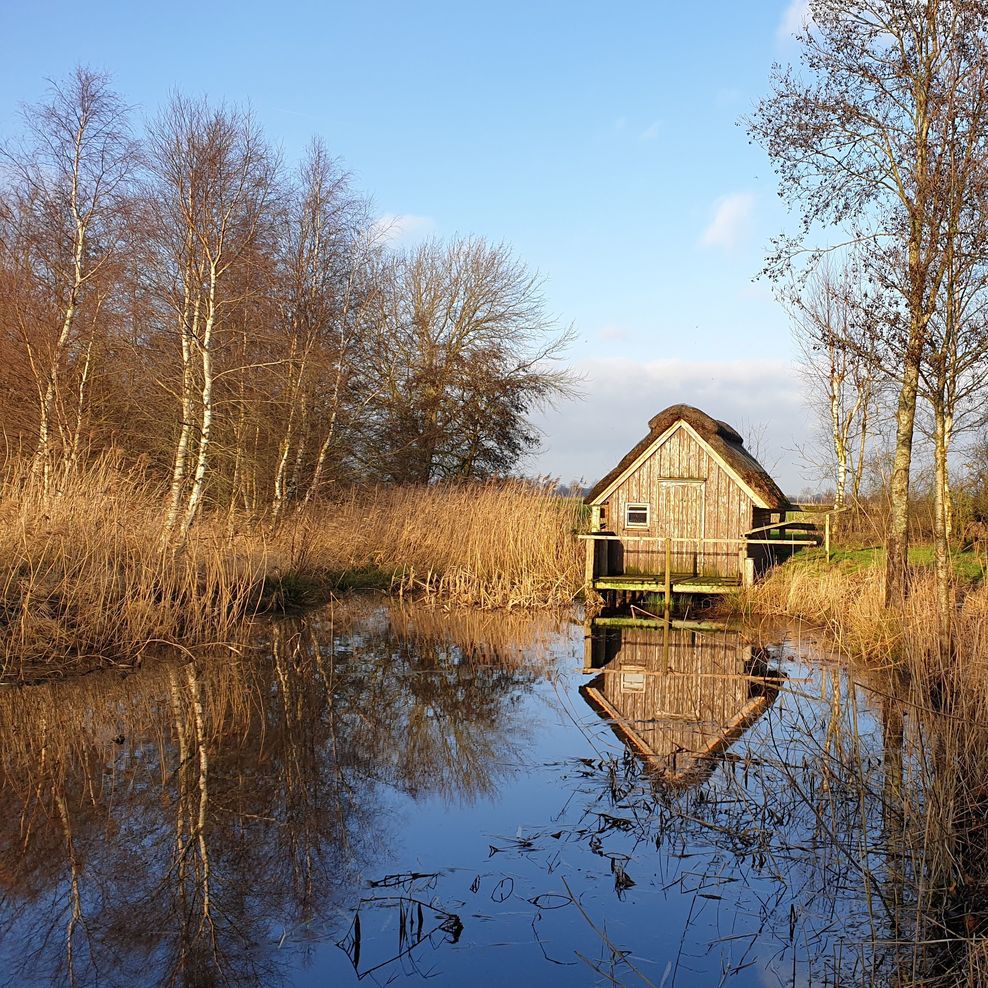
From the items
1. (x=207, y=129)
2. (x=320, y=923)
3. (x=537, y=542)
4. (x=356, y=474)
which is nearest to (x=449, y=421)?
(x=356, y=474)

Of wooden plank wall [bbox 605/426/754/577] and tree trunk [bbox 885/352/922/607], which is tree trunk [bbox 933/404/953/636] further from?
wooden plank wall [bbox 605/426/754/577]

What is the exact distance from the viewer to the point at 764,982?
159 inches

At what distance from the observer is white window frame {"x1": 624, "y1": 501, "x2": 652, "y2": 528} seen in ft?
62.8

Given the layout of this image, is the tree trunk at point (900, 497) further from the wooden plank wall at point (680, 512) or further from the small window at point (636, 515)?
the small window at point (636, 515)

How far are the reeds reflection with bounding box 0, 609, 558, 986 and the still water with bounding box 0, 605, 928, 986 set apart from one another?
2 cm

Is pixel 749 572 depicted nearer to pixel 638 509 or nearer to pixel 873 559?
pixel 873 559

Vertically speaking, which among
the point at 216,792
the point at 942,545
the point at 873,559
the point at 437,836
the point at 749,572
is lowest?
the point at 437,836

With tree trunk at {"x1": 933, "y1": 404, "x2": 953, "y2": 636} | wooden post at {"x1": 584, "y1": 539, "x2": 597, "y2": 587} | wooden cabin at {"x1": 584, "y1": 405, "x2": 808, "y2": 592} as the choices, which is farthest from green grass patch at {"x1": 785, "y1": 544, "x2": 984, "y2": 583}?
tree trunk at {"x1": 933, "y1": 404, "x2": 953, "y2": 636}

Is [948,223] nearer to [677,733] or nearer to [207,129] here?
[677,733]

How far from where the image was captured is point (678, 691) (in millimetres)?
9797

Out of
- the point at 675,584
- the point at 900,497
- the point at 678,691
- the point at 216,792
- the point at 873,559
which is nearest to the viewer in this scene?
the point at 216,792

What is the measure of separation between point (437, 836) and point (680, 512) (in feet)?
45.8

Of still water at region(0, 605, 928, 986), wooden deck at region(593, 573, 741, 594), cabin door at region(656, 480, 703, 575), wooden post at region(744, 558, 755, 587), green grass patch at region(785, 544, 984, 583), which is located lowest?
→ still water at region(0, 605, 928, 986)

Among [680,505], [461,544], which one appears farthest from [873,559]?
[461,544]
